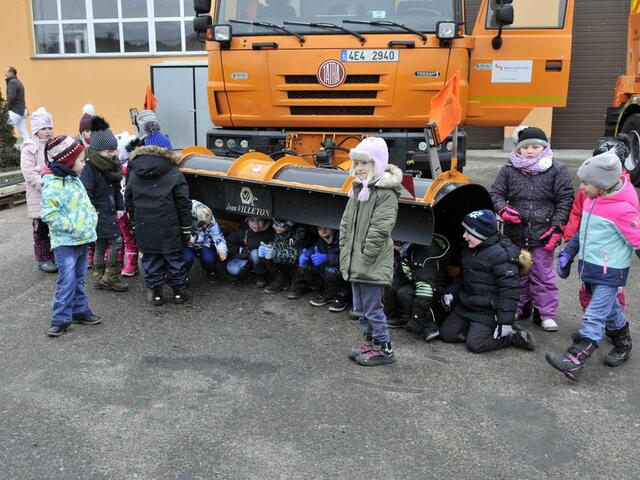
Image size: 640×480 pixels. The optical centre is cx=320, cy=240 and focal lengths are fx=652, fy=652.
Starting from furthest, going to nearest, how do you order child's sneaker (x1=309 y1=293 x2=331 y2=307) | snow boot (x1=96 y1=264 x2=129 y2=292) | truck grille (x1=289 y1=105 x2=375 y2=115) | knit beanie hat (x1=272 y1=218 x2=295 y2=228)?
truck grille (x1=289 y1=105 x2=375 y2=115) → snow boot (x1=96 y1=264 x2=129 y2=292) → knit beanie hat (x1=272 y1=218 x2=295 y2=228) → child's sneaker (x1=309 y1=293 x2=331 y2=307)

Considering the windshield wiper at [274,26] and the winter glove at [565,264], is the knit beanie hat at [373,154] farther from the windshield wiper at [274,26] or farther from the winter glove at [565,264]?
the windshield wiper at [274,26]

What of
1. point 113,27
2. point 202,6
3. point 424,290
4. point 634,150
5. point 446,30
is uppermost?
point 113,27

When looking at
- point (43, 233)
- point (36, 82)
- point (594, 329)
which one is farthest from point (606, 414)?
point (36, 82)

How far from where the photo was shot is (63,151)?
16.0 ft

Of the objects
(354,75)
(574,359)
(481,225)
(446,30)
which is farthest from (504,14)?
(574,359)

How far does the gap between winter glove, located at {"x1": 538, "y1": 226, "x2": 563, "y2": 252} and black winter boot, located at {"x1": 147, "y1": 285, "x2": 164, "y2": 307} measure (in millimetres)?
3208

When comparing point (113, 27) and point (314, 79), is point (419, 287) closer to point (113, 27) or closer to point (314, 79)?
point (314, 79)

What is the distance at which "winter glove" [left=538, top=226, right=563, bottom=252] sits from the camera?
497 centimetres

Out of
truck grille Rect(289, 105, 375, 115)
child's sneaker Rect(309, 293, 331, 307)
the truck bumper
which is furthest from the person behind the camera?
truck grille Rect(289, 105, 375, 115)

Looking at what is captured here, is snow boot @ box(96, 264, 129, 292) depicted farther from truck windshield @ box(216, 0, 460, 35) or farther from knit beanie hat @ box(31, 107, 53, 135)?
truck windshield @ box(216, 0, 460, 35)

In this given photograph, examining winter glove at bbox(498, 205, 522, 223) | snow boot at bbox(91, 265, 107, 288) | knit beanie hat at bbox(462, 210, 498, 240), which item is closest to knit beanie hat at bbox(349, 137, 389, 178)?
knit beanie hat at bbox(462, 210, 498, 240)

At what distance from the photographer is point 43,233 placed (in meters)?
6.65

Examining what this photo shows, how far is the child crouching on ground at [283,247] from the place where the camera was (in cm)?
582

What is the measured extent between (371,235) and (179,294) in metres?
2.20
